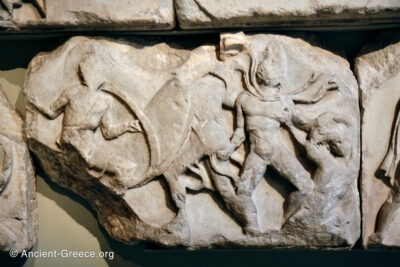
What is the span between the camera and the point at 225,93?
86.0 inches

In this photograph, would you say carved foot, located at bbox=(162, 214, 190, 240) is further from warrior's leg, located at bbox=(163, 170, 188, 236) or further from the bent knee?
Result: the bent knee

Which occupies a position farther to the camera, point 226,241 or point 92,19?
point 226,241

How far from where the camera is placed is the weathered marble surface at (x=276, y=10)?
2.07 meters

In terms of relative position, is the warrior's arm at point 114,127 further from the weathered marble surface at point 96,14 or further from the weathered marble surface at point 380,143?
the weathered marble surface at point 380,143

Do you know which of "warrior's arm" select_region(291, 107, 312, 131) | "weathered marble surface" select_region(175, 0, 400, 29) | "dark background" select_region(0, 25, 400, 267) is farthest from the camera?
"dark background" select_region(0, 25, 400, 267)

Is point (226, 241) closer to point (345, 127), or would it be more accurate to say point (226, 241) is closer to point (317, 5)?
point (345, 127)

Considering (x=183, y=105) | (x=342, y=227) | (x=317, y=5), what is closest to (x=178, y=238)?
(x=183, y=105)

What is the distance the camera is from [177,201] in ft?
7.22

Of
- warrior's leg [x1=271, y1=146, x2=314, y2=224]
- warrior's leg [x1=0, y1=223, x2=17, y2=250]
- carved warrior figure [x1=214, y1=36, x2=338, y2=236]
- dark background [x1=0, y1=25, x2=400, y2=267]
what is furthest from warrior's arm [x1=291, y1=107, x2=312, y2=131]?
warrior's leg [x1=0, y1=223, x2=17, y2=250]

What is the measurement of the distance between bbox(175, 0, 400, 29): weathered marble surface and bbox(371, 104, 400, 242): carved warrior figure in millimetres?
545

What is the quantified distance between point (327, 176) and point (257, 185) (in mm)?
316

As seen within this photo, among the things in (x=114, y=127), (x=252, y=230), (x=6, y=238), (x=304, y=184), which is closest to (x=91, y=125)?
(x=114, y=127)

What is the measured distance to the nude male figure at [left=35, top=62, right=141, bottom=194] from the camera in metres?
2.15

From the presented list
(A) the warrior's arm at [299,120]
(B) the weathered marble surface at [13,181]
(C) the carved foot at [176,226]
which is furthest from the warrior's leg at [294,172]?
(B) the weathered marble surface at [13,181]
